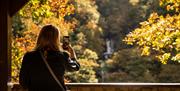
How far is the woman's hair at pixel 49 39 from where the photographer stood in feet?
9.92

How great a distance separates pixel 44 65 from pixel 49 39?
203 mm

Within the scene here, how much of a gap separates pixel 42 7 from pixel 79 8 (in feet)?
55.4

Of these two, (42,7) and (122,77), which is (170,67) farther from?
(42,7)

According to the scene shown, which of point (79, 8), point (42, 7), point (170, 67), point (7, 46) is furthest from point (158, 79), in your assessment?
point (7, 46)

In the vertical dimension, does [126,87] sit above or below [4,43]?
below

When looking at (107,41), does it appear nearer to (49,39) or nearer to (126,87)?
(126,87)

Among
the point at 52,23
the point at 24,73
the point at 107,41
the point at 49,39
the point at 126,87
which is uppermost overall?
the point at 52,23

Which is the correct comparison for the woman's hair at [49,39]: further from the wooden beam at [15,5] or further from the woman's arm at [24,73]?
the wooden beam at [15,5]

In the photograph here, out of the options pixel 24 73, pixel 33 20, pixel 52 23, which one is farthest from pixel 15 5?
pixel 52 23

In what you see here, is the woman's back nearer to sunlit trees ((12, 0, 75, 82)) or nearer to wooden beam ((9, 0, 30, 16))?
wooden beam ((9, 0, 30, 16))

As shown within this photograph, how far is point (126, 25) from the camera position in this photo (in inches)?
1041

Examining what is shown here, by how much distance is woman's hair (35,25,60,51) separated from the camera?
9.92 ft

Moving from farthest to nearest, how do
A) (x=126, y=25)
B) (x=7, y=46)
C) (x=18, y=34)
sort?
(x=126, y=25)
(x=18, y=34)
(x=7, y=46)

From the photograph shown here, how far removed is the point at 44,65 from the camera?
3.01 metres
